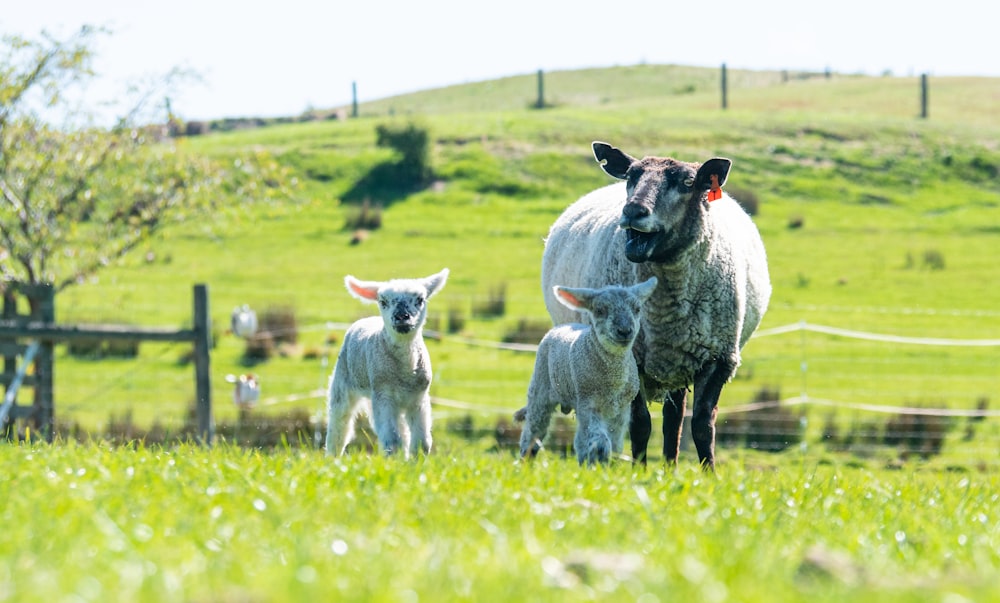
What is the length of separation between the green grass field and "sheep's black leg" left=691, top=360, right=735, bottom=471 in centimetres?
47

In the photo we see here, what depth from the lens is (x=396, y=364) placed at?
7582 mm

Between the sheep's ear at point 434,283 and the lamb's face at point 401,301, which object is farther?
the sheep's ear at point 434,283

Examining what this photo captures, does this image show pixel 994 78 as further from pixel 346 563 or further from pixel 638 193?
pixel 346 563

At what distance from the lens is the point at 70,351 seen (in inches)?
933

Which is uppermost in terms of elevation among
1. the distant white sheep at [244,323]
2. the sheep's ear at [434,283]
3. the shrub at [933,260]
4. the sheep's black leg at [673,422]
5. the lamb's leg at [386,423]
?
the sheep's ear at [434,283]

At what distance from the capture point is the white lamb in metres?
7.01

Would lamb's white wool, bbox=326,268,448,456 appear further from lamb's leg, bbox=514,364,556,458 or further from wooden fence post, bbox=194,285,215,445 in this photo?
wooden fence post, bbox=194,285,215,445

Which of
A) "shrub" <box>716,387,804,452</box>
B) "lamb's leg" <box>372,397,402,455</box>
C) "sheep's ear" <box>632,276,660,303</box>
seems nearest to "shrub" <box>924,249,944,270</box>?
"shrub" <box>716,387,804,452</box>

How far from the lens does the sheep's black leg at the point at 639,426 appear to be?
8.22 m

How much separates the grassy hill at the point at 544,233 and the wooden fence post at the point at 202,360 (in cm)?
211

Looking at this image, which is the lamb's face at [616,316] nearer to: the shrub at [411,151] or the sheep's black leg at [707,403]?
the sheep's black leg at [707,403]

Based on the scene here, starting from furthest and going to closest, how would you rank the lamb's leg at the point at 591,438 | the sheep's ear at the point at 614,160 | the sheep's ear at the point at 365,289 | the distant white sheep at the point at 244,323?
the distant white sheep at the point at 244,323
the sheep's ear at the point at 614,160
the sheep's ear at the point at 365,289
the lamb's leg at the point at 591,438

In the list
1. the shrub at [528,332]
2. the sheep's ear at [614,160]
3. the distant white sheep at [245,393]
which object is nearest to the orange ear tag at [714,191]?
the sheep's ear at [614,160]

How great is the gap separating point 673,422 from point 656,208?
150cm
